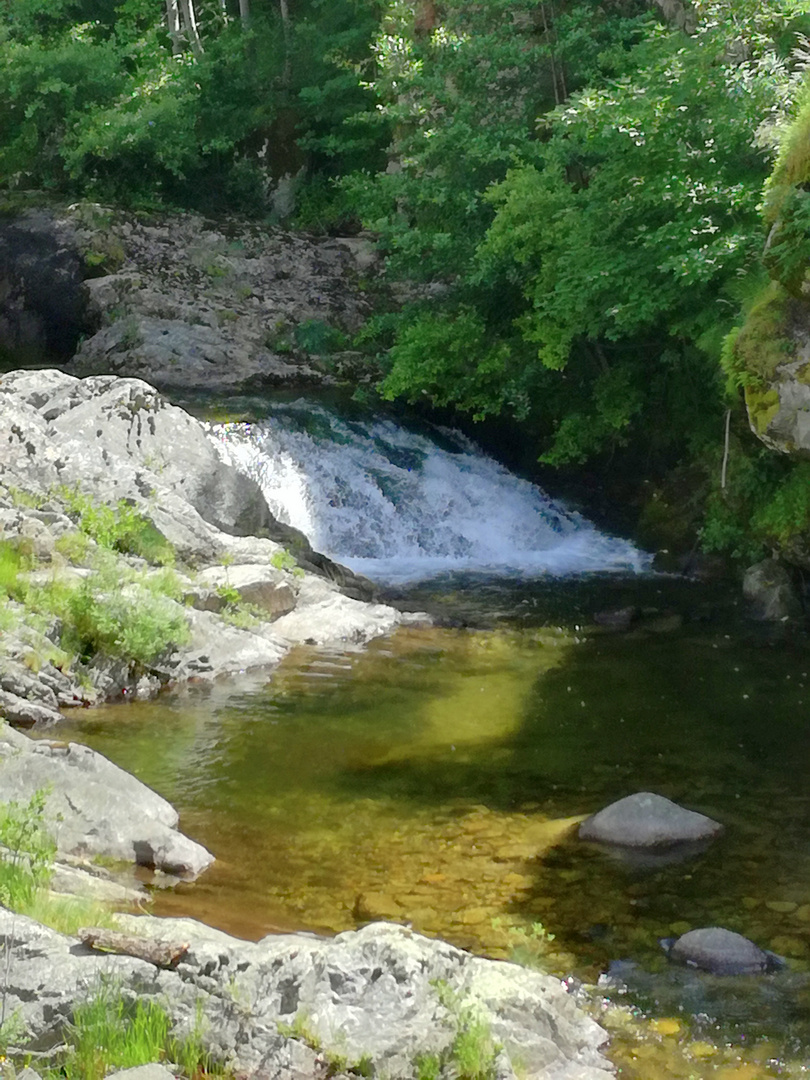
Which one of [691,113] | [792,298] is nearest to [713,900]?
[792,298]

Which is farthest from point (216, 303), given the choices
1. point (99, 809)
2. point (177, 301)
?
point (99, 809)

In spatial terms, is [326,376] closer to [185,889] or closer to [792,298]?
[792,298]

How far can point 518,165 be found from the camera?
669 inches

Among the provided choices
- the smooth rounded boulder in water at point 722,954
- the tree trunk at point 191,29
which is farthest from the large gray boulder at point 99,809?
the tree trunk at point 191,29

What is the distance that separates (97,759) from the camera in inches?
273

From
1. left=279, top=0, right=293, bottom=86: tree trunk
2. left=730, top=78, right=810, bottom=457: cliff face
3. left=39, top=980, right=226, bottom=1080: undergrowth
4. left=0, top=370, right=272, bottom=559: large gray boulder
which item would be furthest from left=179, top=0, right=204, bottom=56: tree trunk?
left=39, top=980, right=226, bottom=1080: undergrowth

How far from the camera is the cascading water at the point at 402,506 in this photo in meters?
16.3

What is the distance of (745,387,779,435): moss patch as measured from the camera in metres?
9.75

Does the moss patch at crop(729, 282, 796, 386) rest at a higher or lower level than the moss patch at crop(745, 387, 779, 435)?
higher

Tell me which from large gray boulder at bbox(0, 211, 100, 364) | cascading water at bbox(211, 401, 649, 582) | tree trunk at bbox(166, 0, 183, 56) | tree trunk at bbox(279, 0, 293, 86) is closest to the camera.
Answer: cascading water at bbox(211, 401, 649, 582)

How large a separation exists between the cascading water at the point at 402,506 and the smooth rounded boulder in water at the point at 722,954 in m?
9.81

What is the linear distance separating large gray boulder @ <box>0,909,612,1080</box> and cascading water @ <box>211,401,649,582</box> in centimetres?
1073

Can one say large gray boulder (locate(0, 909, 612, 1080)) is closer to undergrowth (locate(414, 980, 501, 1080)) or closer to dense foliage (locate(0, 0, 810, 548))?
undergrowth (locate(414, 980, 501, 1080))

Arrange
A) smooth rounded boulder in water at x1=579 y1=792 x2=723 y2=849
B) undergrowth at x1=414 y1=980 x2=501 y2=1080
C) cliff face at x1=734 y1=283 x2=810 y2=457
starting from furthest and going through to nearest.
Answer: cliff face at x1=734 y1=283 x2=810 y2=457, smooth rounded boulder in water at x1=579 y1=792 x2=723 y2=849, undergrowth at x1=414 y1=980 x2=501 y2=1080
